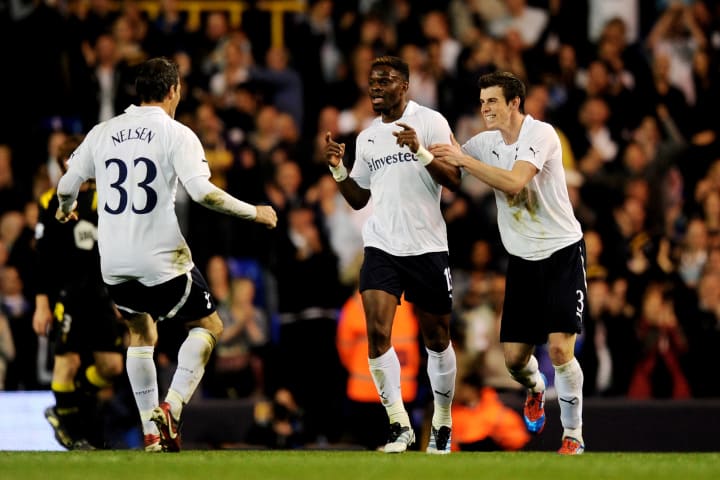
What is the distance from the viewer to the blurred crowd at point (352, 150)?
14.3m

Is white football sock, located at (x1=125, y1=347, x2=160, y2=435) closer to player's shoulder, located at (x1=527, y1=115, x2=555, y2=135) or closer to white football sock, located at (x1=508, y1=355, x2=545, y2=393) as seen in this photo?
white football sock, located at (x1=508, y1=355, x2=545, y2=393)

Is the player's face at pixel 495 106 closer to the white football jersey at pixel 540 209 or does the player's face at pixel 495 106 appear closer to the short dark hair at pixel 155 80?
the white football jersey at pixel 540 209

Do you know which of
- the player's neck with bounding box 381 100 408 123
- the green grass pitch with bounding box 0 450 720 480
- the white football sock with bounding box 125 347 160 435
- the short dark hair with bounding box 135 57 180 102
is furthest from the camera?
the player's neck with bounding box 381 100 408 123

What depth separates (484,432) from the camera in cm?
1277

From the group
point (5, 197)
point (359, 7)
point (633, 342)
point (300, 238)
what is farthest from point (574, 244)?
point (359, 7)

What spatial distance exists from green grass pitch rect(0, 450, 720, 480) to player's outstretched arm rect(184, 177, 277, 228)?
1.54 m

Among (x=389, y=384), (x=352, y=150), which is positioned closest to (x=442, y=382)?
(x=389, y=384)

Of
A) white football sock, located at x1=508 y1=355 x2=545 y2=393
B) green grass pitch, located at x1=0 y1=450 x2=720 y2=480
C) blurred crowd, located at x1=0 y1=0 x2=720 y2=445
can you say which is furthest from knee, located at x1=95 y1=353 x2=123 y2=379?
white football sock, located at x1=508 y1=355 x2=545 y2=393

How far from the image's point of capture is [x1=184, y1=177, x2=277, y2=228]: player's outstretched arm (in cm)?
960

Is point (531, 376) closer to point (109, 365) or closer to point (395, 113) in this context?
point (395, 113)

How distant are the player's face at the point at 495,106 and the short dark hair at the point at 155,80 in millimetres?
2161

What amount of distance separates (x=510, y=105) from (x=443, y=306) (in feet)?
4.84

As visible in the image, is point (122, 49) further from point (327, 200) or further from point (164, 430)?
point (164, 430)

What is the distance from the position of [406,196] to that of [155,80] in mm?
1893
